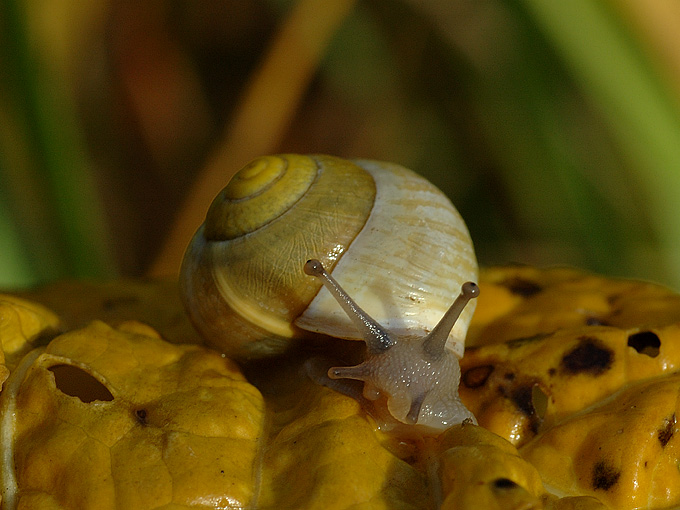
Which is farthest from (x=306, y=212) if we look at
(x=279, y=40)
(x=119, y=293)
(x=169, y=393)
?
(x=279, y=40)

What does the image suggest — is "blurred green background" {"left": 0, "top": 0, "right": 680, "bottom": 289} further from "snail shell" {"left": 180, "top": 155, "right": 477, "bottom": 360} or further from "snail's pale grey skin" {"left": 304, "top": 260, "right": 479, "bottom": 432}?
"snail's pale grey skin" {"left": 304, "top": 260, "right": 479, "bottom": 432}

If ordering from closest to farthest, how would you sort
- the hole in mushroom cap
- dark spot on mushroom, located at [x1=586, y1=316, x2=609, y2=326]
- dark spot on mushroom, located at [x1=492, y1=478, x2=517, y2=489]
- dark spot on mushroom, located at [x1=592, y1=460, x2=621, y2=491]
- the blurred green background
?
1. dark spot on mushroom, located at [x1=492, y1=478, x2=517, y2=489]
2. dark spot on mushroom, located at [x1=592, y1=460, x2=621, y2=491]
3. the hole in mushroom cap
4. dark spot on mushroom, located at [x1=586, y1=316, x2=609, y2=326]
5. the blurred green background

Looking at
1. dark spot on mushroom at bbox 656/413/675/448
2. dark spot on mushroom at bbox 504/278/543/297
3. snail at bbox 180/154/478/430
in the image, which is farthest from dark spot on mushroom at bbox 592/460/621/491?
dark spot on mushroom at bbox 504/278/543/297

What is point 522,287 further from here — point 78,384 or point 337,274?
point 78,384

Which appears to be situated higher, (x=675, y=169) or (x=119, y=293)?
(x=675, y=169)

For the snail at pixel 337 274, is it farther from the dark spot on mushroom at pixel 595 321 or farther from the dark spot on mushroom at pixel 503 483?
the dark spot on mushroom at pixel 503 483

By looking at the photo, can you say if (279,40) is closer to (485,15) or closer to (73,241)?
(485,15)
